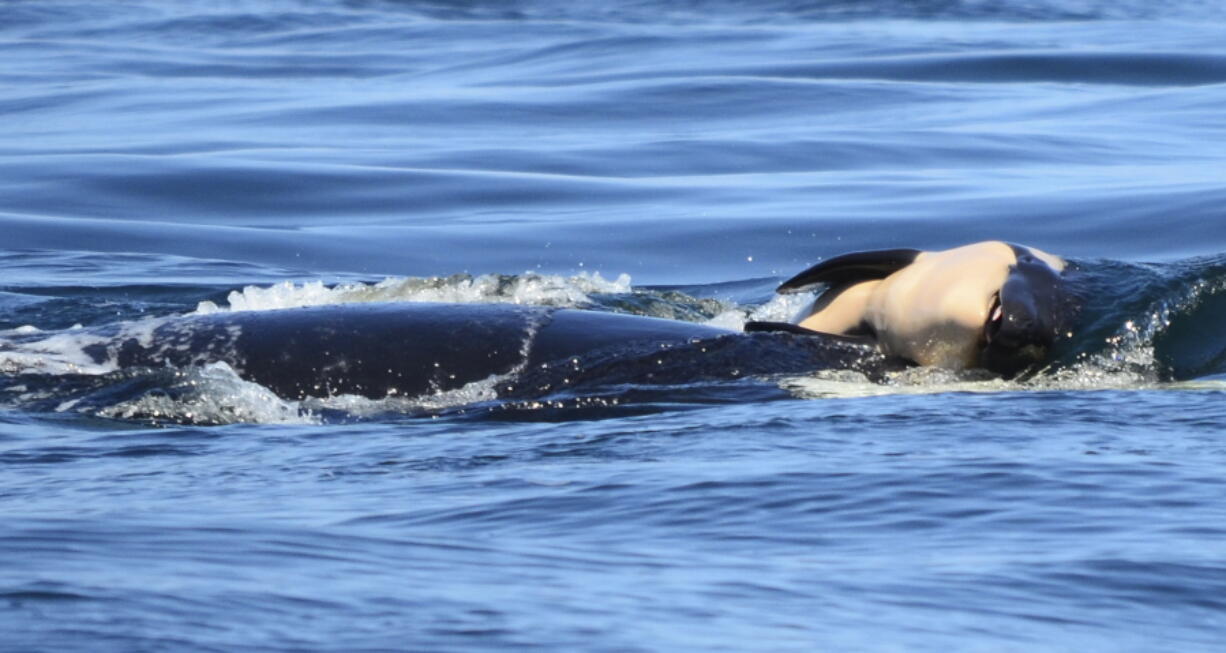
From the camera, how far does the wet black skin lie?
255 inches

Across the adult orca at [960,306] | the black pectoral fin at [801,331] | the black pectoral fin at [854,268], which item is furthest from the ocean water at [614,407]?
the black pectoral fin at [854,268]

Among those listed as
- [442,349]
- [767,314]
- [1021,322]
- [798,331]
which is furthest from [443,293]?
[1021,322]

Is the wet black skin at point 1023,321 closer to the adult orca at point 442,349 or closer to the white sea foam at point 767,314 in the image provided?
the adult orca at point 442,349

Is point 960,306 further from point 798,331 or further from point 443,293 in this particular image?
point 443,293

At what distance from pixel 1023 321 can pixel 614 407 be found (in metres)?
1.33

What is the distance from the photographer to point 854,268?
276 inches

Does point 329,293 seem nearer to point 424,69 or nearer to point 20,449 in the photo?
point 20,449

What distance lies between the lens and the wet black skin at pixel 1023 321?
6488 millimetres

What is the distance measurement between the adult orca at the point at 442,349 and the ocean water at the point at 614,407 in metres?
0.11

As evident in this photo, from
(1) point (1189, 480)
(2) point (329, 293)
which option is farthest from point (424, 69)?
(1) point (1189, 480)

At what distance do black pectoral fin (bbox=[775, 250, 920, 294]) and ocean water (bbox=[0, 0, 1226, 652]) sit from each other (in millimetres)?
521

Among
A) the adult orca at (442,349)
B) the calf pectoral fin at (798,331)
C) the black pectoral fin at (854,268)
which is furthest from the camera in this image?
the black pectoral fin at (854,268)

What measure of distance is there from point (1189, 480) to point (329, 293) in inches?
185

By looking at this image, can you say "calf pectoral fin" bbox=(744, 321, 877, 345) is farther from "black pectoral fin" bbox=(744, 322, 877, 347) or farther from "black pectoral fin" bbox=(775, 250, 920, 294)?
"black pectoral fin" bbox=(775, 250, 920, 294)
